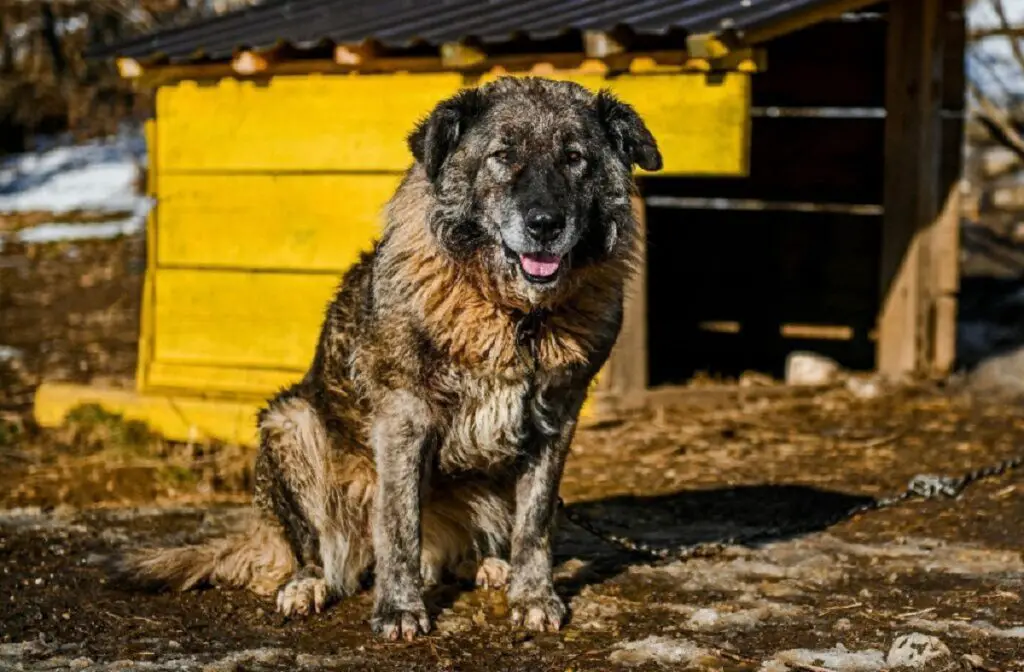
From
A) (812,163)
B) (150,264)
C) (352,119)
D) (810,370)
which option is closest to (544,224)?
(352,119)

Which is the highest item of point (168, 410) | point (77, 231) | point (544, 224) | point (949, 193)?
point (949, 193)

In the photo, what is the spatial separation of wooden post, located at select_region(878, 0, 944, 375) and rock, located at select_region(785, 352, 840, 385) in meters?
0.42

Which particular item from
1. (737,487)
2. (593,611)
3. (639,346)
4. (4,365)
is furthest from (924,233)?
(4,365)

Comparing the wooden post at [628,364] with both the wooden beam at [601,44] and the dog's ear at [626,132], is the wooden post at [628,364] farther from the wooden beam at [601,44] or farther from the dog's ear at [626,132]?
the dog's ear at [626,132]

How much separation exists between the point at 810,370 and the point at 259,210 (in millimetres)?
4083

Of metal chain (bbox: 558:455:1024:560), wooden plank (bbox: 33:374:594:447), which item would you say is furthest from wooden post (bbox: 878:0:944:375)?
wooden plank (bbox: 33:374:594:447)

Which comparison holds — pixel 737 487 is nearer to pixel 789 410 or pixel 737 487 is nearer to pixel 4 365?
pixel 789 410

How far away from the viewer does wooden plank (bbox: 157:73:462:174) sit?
8711 millimetres

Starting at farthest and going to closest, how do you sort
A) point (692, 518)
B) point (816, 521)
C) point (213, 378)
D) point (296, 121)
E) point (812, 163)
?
point (812, 163) → point (213, 378) → point (296, 121) → point (692, 518) → point (816, 521)

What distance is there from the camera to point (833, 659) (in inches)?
184

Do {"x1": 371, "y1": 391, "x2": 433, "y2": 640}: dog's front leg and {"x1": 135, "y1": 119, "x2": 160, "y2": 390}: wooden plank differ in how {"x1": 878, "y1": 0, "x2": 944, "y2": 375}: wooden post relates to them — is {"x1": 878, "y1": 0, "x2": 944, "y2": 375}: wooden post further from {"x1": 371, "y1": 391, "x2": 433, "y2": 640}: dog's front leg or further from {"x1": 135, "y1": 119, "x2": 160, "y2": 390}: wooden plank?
{"x1": 371, "y1": 391, "x2": 433, "y2": 640}: dog's front leg

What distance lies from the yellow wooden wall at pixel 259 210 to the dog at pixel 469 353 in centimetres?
352

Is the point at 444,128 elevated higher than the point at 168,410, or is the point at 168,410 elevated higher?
the point at 444,128

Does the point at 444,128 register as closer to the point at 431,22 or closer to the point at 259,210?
the point at 431,22
